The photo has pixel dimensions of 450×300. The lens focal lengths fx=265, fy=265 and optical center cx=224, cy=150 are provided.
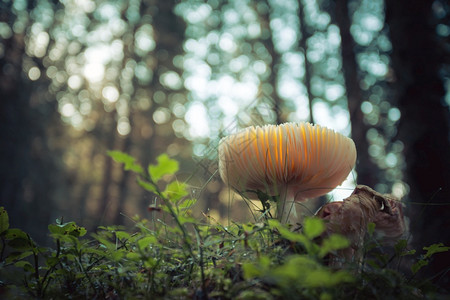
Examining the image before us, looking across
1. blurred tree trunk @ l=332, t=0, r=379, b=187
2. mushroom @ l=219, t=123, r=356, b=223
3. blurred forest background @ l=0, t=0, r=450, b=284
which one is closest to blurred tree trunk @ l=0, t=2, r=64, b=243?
blurred forest background @ l=0, t=0, r=450, b=284

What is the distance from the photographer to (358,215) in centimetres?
122

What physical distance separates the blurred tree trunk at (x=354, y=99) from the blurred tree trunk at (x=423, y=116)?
131 centimetres

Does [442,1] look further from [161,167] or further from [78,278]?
[78,278]

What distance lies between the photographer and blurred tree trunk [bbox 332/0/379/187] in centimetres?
367

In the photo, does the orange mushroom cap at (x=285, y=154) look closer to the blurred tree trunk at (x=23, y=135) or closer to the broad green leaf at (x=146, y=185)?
the broad green leaf at (x=146, y=185)

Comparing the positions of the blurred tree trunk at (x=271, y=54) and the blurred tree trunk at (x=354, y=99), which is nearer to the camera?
the blurred tree trunk at (x=354, y=99)

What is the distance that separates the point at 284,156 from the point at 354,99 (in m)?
3.10

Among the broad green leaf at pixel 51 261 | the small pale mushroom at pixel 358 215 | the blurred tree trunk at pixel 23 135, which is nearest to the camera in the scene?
the broad green leaf at pixel 51 261

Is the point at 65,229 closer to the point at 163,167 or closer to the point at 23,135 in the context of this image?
the point at 163,167

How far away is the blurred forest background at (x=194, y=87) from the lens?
228 centimetres

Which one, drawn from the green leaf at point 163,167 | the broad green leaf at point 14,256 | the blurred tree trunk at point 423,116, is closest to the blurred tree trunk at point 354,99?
the blurred tree trunk at point 423,116

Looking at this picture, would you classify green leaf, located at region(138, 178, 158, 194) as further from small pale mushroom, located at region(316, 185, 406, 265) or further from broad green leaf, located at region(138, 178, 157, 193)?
small pale mushroom, located at region(316, 185, 406, 265)

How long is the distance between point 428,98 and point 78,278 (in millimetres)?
2811

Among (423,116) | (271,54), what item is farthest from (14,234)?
(271,54)
